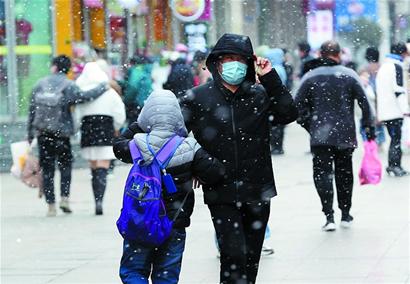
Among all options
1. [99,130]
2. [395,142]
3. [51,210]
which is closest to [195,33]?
[395,142]

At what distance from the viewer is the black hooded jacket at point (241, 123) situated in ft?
25.1

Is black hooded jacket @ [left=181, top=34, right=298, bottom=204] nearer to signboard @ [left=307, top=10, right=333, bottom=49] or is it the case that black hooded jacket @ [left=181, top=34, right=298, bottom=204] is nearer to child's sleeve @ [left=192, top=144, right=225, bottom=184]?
child's sleeve @ [left=192, top=144, right=225, bottom=184]

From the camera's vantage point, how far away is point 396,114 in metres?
17.4

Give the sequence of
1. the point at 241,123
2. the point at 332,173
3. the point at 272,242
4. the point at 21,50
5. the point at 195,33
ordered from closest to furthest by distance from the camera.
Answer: the point at 241,123 < the point at 272,242 < the point at 332,173 < the point at 21,50 < the point at 195,33

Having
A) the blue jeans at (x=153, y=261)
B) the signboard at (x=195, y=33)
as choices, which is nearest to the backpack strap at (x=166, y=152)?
the blue jeans at (x=153, y=261)

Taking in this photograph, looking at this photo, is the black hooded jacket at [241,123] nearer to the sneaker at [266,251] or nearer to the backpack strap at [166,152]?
the backpack strap at [166,152]

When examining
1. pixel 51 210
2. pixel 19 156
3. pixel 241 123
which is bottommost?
pixel 51 210

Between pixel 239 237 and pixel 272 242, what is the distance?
3715 millimetres

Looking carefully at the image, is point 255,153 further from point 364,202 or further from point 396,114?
point 396,114

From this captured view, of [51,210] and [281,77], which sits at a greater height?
[281,77]

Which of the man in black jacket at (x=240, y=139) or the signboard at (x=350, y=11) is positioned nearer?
the man in black jacket at (x=240, y=139)

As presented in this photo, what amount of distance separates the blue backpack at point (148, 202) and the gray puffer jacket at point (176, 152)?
0.16ft

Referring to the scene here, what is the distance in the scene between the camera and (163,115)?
23.8 feet

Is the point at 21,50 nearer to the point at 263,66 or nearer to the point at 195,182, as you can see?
the point at 263,66
